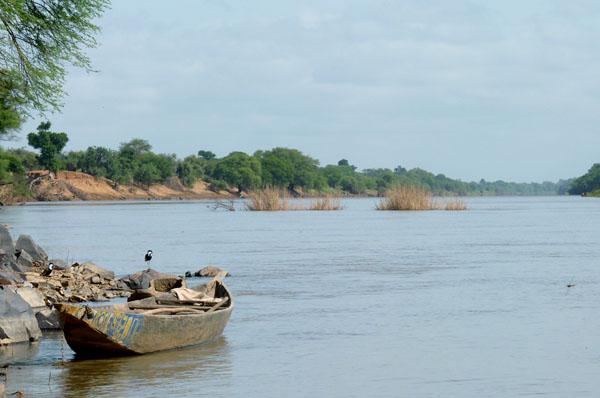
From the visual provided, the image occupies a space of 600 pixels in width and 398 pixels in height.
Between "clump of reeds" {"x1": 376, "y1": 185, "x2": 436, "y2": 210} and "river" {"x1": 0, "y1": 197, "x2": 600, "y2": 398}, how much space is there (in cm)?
3408

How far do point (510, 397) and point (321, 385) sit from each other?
9.06 ft

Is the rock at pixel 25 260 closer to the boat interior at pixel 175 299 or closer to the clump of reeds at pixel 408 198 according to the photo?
the boat interior at pixel 175 299

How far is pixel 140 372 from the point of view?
15031mm

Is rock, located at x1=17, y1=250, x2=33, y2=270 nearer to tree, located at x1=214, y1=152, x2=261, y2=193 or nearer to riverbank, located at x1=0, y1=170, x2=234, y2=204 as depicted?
riverbank, located at x1=0, y1=170, x2=234, y2=204

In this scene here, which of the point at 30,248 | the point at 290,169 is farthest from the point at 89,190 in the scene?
the point at 30,248

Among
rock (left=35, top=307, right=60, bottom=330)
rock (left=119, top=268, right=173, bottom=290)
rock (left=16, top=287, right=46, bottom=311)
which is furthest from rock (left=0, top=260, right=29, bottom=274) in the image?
rock (left=35, top=307, right=60, bottom=330)

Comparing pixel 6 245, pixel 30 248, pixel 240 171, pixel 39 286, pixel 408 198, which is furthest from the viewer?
pixel 240 171

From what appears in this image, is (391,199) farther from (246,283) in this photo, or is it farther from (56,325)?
(56,325)

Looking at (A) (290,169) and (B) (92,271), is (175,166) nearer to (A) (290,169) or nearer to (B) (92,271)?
(A) (290,169)

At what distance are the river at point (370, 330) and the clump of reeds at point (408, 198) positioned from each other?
3408cm

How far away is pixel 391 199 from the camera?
79.4 metres

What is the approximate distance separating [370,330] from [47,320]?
6361mm

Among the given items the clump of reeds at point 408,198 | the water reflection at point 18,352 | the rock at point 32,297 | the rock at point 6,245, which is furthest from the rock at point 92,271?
the clump of reeds at point 408,198

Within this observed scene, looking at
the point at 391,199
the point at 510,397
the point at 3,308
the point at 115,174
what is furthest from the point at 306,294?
the point at 115,174
